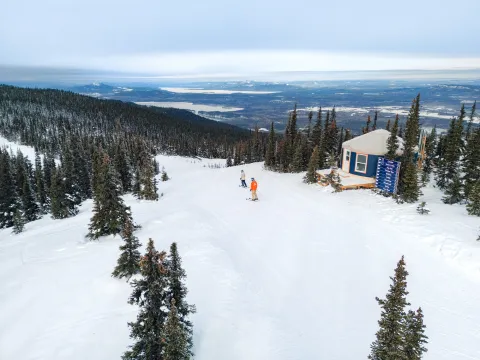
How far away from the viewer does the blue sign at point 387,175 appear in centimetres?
1719

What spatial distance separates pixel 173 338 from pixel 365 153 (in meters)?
19.1

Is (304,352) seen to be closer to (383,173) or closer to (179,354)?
(179,354)

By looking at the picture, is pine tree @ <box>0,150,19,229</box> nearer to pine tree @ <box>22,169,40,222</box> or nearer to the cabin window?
pine tree @ <box>22,169,40,222</box>

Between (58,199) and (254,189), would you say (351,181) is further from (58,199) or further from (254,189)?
(58,199)

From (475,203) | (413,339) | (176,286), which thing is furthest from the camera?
(475,203)

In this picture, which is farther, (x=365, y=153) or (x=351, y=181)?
(x=365, y=153)

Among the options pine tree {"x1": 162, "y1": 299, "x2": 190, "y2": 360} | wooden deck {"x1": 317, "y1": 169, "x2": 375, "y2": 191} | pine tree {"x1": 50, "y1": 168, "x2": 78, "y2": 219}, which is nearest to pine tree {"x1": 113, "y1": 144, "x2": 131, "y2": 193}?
pine tree {"x1": 50, "y1": 168, "x2": 78, "y2": 219}

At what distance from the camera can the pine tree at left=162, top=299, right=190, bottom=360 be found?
4.79m

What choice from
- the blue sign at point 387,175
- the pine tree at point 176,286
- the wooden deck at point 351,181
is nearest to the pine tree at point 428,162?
the blue sign at point 387,175

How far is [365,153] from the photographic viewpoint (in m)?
20.7

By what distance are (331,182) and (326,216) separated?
16.1 feet

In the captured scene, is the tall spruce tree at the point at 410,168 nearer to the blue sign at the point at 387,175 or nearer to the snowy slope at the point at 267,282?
the blue sign at the point at 387,175

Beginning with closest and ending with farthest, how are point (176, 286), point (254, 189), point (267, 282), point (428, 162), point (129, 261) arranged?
point (176, 286), point (129, 261), point (267, 282), point (254, 189), point (428, 162)

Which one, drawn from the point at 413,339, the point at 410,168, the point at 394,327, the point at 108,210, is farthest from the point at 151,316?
the point at 410,168
